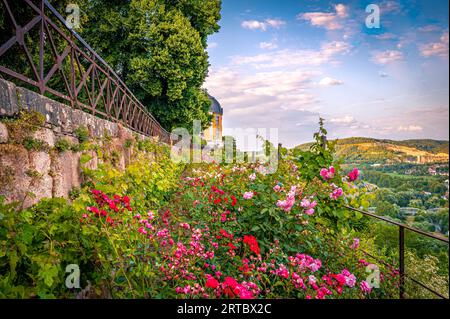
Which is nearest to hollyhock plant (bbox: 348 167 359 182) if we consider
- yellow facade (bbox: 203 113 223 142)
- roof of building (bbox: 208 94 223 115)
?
yellow facade (bbox: 203 113 223 142)

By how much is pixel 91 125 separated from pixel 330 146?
3539 mm

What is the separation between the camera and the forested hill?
244 centimetres

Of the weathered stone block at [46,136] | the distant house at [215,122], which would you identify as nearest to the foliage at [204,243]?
the weathered stone block at [46,136]

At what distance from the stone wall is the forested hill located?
3181 mm

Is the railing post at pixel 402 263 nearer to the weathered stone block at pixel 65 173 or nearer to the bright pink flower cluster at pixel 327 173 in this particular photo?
the bright pink flower cluster at pixel 327 173

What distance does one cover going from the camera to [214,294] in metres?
1.92

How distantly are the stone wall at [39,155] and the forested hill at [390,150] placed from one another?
318 cm

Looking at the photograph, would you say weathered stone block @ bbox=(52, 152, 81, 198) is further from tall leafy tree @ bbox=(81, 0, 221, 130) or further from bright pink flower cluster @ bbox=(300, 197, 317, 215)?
tall leafy tree @ bbox=(81, 0, 221, 130)

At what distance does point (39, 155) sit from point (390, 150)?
3.82m

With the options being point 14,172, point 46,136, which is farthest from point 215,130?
point 14,172

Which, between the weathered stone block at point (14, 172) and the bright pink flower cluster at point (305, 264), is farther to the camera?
the bright pink flower cluster at point (305, 264)

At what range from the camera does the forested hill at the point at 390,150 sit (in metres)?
2.44

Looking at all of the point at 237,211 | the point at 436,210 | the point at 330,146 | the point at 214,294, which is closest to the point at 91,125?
the point at 237,211
